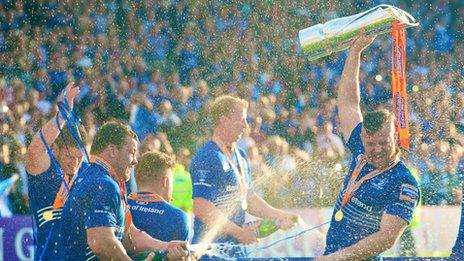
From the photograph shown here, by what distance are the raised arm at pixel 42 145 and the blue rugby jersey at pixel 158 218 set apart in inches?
22.8

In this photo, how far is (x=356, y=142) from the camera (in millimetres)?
5645

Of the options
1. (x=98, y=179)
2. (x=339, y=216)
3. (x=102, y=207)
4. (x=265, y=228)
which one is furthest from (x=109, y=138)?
(x=265, y=228)

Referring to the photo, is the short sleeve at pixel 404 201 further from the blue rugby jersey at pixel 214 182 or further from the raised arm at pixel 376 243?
the blue rugby jersey at pixel 214 182

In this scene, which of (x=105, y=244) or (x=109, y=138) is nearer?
(x=105, y=244)

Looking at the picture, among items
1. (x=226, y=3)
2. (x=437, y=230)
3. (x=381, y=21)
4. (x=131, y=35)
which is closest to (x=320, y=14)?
(x=226, y=3)

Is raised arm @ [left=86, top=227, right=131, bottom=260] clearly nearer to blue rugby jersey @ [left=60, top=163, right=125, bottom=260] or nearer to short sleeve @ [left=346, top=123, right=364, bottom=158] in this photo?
blue rugby jersey @ [left=60, top=163, right=125, bottom=260]

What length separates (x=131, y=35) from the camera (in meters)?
12.0

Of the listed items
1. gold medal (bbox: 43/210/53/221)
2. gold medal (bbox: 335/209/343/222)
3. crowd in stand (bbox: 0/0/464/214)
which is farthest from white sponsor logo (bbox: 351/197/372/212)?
crowd in stand (bbox: 0/0/464/214)

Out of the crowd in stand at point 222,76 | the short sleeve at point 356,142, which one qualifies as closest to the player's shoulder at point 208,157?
the short sleeve at point 356,142

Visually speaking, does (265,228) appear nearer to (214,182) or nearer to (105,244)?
(214,182)

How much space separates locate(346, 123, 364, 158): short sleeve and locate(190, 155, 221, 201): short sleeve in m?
1.14

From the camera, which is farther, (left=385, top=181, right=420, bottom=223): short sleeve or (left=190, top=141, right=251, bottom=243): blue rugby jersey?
A: (left=190, top=141, right=251, bottom=243): blue rugby jersey

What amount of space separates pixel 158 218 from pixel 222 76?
20.7ft

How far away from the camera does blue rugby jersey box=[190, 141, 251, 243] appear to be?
6445mm
